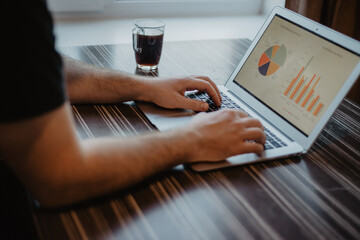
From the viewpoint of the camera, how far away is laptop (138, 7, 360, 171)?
0.84 meters

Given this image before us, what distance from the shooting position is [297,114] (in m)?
0.91

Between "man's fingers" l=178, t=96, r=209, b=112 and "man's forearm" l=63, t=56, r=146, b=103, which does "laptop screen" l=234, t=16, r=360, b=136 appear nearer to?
"man's fingers" l=178, t=96, r=209, b=112

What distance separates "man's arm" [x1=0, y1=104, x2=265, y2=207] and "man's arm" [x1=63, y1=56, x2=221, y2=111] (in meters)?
0.17

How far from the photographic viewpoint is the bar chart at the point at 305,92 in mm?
875

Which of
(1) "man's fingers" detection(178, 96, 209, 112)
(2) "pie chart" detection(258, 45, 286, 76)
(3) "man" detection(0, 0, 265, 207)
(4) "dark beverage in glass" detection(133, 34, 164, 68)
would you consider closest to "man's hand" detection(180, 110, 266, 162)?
(3) "man" detection(0, 0, 265, 207)

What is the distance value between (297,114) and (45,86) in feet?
1.96

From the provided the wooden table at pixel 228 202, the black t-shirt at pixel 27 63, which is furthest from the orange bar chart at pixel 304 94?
the black t-shirt at pixel 27 63

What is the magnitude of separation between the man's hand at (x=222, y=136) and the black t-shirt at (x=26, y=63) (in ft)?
1.06

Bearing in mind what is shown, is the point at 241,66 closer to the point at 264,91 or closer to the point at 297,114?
the point at 264,91

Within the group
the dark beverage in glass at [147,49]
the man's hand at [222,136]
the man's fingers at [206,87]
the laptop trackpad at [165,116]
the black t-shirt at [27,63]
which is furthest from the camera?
the dark beverage in glass at [147,49]

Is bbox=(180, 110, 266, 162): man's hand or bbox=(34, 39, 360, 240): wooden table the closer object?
bbox=(34, 39, 360, 240): wooden table

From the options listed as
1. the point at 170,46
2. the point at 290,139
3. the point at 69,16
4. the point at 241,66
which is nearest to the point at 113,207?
the point at 290,139

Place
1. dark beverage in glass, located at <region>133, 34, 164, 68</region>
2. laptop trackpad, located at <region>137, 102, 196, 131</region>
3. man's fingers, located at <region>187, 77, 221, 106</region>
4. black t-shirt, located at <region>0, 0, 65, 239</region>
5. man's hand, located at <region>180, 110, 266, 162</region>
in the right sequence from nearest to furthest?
black t-shirt, located at <region>0, 0, 65, 239</region>, man's hand, located at <region>180, 110, 266, 162</region>, laptop trackpad, located at <region>137, 102, 196, 131</region>, man's fingers, located at <region>187, 77, 221, 106</region>, dark beverage in glass, located at <region>133, 34, 164, 68</region>

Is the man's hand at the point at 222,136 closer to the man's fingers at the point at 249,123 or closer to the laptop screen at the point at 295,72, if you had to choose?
the man's fingers at the point at 249,123
